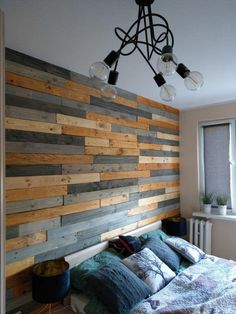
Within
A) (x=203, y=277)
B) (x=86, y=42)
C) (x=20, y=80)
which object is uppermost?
(x=86, y=42)

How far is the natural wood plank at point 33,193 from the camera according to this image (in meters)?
1.83

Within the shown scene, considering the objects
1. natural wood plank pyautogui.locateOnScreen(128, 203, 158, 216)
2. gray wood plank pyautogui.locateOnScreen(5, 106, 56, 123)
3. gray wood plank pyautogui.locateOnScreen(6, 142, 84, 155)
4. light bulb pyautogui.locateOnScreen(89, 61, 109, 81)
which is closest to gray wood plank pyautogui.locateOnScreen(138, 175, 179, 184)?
natural wood plank pyautogui.locateOnScreen(128, 203, 158, 216)

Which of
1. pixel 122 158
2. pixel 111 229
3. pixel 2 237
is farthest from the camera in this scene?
pixel 122 158

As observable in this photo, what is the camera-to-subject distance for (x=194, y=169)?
151 inches

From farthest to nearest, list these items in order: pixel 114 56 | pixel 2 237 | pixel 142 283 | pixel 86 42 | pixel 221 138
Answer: pixel 221 138 < pixel 142 283 < pixel 86 42 < pixel 114 56 < pixel 2 237

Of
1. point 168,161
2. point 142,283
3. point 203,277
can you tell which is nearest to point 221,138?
point 168,161

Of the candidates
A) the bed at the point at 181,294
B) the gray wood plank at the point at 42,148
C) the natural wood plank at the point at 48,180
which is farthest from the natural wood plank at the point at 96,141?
the bed at the point at 181,294

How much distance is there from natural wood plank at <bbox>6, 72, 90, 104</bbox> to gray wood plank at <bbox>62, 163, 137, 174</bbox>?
690mm

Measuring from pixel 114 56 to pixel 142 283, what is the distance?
6.11 ft

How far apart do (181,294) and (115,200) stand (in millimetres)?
1149

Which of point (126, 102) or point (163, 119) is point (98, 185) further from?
point (163, 119)

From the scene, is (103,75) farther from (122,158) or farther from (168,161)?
(168,161)

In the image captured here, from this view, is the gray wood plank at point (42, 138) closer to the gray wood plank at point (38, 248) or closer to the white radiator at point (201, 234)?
the gray wood plank at point (38, 248)

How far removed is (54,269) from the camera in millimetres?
1927
